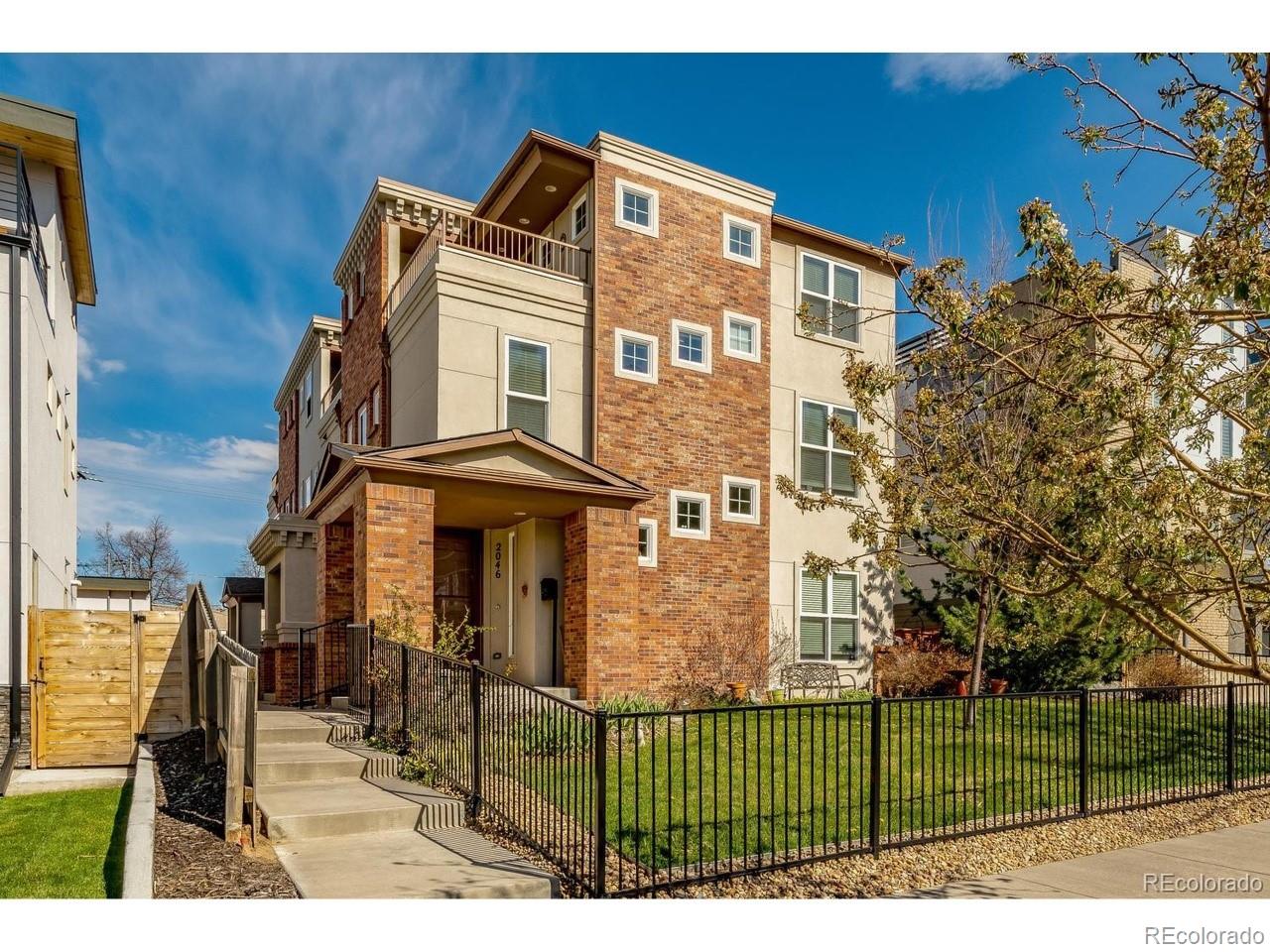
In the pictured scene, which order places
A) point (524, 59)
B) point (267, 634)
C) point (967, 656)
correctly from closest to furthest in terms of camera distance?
point (524, 59) → point (967, 656) → point (267, 634)

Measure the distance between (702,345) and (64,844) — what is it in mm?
12383

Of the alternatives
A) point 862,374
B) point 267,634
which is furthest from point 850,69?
point 267,634

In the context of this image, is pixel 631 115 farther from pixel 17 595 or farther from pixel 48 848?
pixel 48 848

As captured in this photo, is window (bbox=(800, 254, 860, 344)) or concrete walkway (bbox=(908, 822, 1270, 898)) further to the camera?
window (bbox=(800, 254, 860, 344))

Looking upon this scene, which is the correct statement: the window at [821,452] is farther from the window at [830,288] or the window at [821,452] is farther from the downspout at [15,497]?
the downspout at [15,497]

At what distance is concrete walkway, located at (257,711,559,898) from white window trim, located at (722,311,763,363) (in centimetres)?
1047

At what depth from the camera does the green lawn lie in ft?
21.6

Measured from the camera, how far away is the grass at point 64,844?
5.70 metres

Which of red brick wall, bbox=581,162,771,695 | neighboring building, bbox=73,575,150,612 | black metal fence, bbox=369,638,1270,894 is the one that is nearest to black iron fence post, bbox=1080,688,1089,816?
black metal fence, bbox=369,638,1270,894

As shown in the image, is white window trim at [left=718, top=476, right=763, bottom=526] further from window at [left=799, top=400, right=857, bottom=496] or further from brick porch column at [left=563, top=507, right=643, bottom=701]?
brick porch column at [left=563, top=507, right=643, bottom=701]

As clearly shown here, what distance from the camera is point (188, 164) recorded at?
41.0 feet

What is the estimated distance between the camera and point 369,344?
1788 cm

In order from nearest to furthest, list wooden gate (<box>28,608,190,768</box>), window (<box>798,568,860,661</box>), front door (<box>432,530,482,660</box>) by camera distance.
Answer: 1. wooden gate (<box>28,608,190,768</box>)
2. front door (<box>432,530,482,660</box>)
3. window (<box>798,568,860,661</box>)

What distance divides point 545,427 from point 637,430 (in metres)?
1.71
